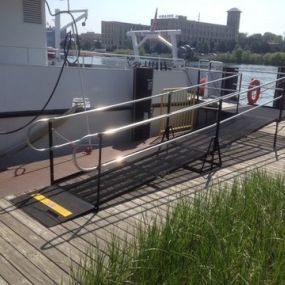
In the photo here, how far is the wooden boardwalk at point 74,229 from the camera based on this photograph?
3.17 metres

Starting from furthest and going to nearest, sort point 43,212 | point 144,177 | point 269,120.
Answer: point 269,120, point 144,177, point 43,212

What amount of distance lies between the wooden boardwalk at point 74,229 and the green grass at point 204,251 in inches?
18.3

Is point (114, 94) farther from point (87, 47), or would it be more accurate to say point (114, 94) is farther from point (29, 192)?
point (87, 47)

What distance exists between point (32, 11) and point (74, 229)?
6192 mm

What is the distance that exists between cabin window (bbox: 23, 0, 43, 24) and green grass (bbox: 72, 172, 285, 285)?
668 centimetres

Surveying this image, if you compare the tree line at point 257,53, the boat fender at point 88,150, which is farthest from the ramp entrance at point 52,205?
the tree line at point 257,53

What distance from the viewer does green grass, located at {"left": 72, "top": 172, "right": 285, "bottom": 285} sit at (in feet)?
8.36

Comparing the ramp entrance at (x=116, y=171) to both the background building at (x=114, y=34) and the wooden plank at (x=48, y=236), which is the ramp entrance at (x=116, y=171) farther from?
the background building at (x=114, y=34)

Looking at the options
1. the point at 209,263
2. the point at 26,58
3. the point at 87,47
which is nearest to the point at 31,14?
the point at 26,58

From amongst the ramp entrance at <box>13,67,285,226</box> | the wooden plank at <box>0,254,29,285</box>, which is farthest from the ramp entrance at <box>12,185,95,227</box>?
the wooden plank at <box>0,254,29,285</box>

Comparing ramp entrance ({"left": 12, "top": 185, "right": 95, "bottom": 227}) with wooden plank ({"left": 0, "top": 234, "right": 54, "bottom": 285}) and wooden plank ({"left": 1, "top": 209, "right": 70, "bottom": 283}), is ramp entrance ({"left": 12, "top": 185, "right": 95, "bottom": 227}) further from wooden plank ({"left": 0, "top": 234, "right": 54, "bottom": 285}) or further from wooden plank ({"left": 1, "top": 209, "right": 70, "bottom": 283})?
wooden plank ({"left": 0, "top": 234, "right": 54, "bottom": 285})

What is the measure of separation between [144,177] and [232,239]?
2365mm

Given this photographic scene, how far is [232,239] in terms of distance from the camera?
9.55 feet

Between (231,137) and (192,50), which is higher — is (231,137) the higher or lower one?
the lower one
